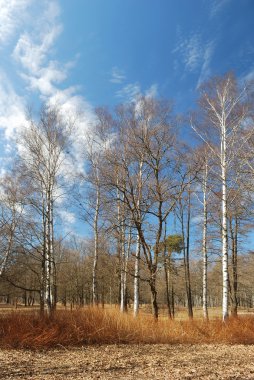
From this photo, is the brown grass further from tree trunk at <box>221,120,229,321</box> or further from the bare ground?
tree trunk at <box>221,120,229,321</box>

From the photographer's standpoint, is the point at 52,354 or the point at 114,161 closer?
the point at 52,354

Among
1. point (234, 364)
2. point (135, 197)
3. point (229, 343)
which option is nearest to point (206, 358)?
point (234, 364)

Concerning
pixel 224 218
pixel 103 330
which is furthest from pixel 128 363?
pixel 224 218

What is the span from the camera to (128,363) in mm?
5816

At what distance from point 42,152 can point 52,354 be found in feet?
30.5

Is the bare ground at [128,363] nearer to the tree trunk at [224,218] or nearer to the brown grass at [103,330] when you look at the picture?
the brown grass at [103,330]

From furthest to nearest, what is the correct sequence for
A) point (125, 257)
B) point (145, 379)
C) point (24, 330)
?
1. point (125, 257)
2. point (24, 330)
3. point (145, 379)

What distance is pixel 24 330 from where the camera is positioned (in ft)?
24.6

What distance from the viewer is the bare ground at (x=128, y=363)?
16.0 ft

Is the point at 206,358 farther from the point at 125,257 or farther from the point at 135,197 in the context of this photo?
the point at 125,257

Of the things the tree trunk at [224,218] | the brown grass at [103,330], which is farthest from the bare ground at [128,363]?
the tree trunk at [224,218]

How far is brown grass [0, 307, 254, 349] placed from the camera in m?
7.39

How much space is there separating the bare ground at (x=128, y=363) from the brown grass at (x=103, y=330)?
49 centimetres

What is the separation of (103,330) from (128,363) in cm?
276
